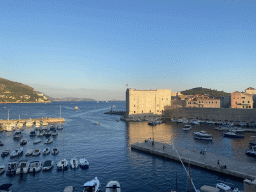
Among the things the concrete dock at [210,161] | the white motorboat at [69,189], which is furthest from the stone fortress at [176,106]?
the white motorboat at [69,189]

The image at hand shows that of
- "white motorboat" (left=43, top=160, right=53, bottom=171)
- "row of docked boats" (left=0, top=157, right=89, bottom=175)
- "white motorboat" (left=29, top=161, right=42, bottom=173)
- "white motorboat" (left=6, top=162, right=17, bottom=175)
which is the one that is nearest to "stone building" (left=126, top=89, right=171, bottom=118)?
"row of docked boats" (left=0, top=157, right=89, bottom=175)

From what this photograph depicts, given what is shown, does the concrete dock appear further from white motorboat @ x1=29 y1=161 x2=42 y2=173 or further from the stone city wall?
the stone city wall

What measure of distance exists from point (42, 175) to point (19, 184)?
9.51 feet

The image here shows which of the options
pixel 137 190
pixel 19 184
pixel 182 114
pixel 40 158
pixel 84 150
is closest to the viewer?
pixel 137 190

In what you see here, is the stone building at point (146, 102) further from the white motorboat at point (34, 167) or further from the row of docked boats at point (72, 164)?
the white motorboat at point (34, 167)

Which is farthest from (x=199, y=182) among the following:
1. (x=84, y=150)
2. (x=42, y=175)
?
(x=84, y=150)

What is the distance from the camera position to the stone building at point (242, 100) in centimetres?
7325

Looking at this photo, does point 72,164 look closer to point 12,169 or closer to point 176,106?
point 12,169

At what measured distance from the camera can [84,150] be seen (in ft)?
115

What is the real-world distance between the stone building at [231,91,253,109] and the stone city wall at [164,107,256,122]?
12401 mm

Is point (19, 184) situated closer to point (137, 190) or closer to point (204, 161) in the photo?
point (137, 190)

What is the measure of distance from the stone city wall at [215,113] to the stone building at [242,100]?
12401 millimetres

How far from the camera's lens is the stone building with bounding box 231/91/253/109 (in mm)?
73250

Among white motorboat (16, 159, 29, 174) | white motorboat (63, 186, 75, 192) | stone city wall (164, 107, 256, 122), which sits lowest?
white motorboat (63, 186, 75, 192)
